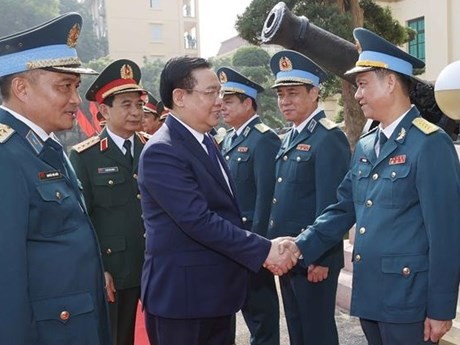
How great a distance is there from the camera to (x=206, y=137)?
2572mm

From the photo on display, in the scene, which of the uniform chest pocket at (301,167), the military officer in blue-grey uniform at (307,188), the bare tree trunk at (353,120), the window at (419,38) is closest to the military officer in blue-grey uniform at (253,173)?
the military officer in blue-grey uniform at (307,188)

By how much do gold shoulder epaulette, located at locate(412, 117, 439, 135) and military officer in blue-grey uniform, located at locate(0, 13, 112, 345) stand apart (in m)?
1.48

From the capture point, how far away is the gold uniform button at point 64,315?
1854 millimetres

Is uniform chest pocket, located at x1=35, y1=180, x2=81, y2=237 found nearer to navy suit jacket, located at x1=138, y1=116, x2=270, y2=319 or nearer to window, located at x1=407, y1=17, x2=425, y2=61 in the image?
navy suit jacket, located at x1=138, y1=116, x2=270, y2=319

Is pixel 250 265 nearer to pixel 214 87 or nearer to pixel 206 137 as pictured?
pixel 206 137

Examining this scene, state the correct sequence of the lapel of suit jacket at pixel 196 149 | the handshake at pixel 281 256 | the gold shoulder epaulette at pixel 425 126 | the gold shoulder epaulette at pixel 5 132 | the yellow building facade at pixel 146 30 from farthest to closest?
the yellow building facade at pixel 146 30
the handshake at pixel 281 256
the lapel of suit jacket at pixel 196 149
the gold shoulder epaulette at pixel 425 126
the gold shoulder epaulette at pixel 5 132

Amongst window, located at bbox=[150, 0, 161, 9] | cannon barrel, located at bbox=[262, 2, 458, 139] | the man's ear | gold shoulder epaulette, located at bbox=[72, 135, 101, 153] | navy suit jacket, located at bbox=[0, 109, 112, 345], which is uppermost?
window, located at bbox=[150, 0, 161, 9]

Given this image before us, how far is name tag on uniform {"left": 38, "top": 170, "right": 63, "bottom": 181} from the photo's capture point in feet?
6.13

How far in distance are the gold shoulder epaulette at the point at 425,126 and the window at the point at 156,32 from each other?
48.9 meters

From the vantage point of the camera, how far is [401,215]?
2232 millimetres

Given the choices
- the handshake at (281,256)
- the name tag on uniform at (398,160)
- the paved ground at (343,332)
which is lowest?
the paved ground at (343,332)

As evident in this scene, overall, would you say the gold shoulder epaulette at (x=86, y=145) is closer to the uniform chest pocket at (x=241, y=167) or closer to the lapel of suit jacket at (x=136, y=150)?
the lapel of suit jacket at (x=136, y=150)

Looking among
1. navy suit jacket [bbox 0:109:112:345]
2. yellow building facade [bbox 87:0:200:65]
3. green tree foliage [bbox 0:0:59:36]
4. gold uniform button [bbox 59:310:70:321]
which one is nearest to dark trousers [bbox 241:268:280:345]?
navy suit jacket [bbox 0:109:112:345]

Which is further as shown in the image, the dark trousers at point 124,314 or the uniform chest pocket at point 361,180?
the dark trousers at point 124,314
